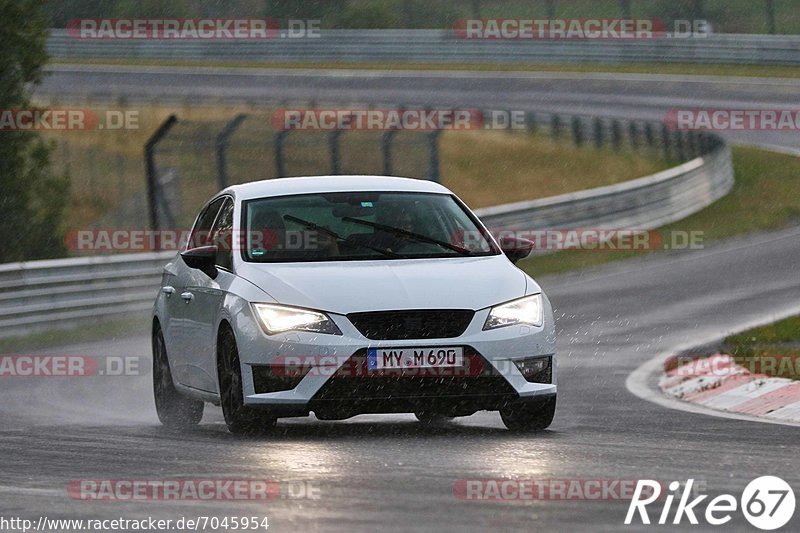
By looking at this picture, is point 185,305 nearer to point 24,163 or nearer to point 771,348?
point 771,348

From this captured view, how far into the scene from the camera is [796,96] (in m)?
42.2

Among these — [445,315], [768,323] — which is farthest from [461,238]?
[768,323]

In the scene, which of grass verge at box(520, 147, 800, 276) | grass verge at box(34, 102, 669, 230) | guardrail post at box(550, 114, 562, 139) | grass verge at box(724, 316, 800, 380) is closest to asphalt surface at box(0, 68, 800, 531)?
grass verge at box(724, 316, 800, 380)

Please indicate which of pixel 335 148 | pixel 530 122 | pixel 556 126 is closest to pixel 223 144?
pixel 335 148

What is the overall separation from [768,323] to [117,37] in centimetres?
4178

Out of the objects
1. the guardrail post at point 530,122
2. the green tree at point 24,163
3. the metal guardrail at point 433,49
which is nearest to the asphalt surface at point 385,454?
the green tree at point 24,163

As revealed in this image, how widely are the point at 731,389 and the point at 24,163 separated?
1253 cm

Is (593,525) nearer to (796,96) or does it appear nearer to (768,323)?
(768,323)

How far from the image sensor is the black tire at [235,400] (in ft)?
29.7

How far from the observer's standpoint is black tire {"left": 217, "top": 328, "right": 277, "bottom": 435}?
29.7 feet

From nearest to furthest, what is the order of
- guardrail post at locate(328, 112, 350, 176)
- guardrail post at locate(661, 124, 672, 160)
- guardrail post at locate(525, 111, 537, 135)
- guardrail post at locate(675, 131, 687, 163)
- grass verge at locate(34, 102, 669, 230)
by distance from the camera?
guardrail post at locate(328, 112, 350, 176), grass verge at locate(34, 102, 669, 230), guardrail post at locate(675, 131, 687, 163), guardrail post at locate(661, 124, 672, 160), guardrail post at locate(525, 111, 537, 135)

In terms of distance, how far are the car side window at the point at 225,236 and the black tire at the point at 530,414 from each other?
177cm

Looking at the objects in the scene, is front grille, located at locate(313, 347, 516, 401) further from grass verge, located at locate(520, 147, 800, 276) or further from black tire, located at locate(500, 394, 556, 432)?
grass verge, located at locate(520, 147, 800, 276)

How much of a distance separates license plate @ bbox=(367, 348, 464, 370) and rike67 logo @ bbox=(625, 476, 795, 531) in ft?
6.39
